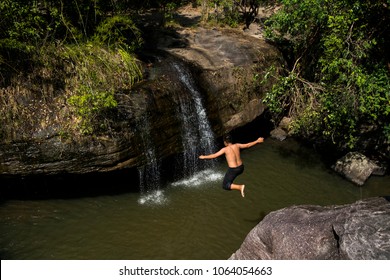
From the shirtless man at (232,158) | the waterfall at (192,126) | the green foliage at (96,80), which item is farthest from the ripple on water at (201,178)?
the green foliage at (96,80)

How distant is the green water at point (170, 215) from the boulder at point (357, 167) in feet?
0.77

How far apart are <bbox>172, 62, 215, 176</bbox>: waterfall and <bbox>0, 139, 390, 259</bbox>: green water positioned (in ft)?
1.81

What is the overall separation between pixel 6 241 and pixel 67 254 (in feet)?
4.88

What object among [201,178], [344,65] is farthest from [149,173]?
[344,65]

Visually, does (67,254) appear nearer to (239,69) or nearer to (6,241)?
(6,241)

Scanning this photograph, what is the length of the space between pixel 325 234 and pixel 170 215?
427cm

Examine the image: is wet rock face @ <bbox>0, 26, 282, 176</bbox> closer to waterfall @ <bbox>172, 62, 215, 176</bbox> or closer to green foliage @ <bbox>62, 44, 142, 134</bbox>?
waterfall @ <bbox>172, 62, 215, 176</bbox>

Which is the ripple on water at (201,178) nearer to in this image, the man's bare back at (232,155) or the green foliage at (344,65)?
the man's bare back at (232,155)

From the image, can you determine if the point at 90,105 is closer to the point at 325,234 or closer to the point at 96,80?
the point at 96,80

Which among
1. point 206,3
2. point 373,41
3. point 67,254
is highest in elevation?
point 206,3

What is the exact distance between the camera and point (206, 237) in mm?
8289

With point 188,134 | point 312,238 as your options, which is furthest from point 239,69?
point 312,238

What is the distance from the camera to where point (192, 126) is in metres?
10.5

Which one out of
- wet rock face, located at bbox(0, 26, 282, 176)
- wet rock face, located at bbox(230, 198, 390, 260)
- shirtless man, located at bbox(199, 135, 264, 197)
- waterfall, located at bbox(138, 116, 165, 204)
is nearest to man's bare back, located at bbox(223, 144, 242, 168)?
shirtless man, located at bbox(199, 135, 264, 197)
